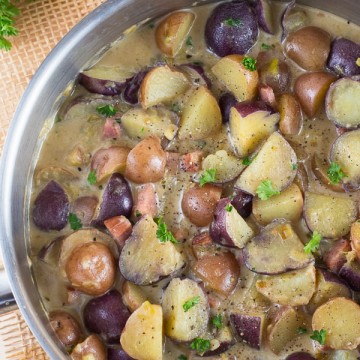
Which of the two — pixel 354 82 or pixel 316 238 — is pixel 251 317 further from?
pixel 354 82

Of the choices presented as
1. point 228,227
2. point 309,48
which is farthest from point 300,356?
point 309,48

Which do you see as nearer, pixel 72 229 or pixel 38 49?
pixel 72 229

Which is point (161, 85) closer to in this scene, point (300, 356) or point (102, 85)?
point (102, 85)

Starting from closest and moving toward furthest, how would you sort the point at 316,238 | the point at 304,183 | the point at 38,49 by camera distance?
the point at 316,238, the point at 304,183, the point at 38,49

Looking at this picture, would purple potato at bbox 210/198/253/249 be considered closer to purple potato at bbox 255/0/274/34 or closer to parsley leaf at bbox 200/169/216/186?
parsley leaf at bbox 200/169/216/186

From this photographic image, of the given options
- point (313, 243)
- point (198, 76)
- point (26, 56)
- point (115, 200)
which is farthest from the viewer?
point (26, 56)

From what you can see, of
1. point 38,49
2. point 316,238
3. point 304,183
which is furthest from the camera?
point 38,49

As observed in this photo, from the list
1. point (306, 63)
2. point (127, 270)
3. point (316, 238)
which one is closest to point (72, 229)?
point (127, 270)
